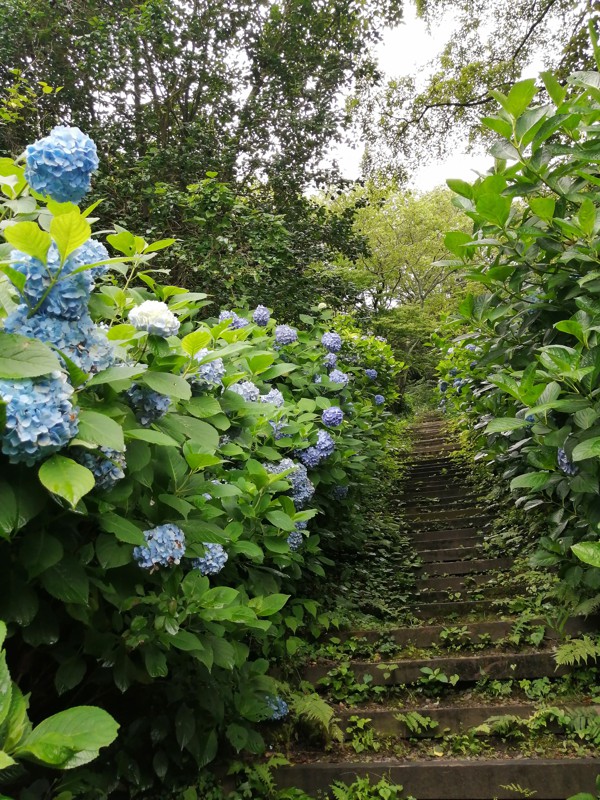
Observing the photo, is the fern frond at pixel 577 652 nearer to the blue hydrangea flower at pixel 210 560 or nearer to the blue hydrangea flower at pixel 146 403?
the blue hydrangea flower at pixel 210 560

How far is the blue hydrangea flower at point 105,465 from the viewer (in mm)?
1097

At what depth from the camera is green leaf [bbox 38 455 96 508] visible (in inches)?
35.8

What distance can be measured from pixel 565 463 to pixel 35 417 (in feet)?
6.73

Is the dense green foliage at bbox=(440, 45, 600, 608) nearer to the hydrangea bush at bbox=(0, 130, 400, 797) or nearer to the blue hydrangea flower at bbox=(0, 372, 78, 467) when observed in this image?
the hydrangea bush at bbox=(0, 130, 400, 797)

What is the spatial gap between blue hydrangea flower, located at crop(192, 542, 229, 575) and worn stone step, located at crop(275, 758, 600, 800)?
123 cm

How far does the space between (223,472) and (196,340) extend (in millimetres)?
776

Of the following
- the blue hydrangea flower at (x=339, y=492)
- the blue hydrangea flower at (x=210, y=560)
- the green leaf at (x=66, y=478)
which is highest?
the green leaf at (x=66, y=478)

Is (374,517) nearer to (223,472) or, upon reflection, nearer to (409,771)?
(409,771)

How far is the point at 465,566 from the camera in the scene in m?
4.35

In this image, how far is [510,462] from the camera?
3.91 meters

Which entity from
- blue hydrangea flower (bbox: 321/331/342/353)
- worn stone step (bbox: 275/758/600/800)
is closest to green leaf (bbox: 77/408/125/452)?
worn stone step (bbox: 275/758/600/800)

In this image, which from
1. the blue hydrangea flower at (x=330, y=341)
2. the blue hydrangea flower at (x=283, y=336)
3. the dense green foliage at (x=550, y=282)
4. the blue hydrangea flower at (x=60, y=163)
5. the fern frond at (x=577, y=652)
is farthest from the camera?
the blue hydrangea flower at (x=330, y=341)

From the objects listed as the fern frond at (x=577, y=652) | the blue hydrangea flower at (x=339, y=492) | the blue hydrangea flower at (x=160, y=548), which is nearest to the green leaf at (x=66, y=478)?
the blue hydrangea flower at (x=160, y=548)

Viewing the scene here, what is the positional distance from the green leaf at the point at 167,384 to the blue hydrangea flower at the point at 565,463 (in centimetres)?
167
